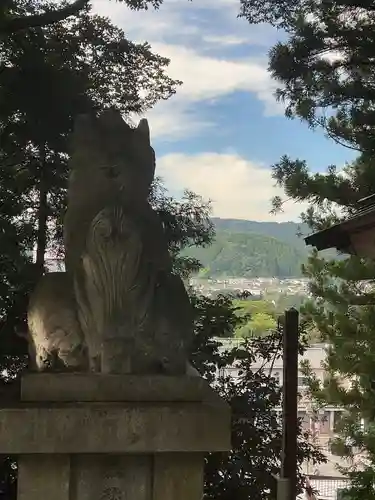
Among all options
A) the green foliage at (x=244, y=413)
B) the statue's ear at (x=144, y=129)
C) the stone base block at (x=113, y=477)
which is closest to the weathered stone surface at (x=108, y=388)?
the stone base block at (x=113, y=477)

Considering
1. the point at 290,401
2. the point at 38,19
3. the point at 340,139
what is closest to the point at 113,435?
the point at 290,401

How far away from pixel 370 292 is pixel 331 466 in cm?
159

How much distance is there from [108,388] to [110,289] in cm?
28

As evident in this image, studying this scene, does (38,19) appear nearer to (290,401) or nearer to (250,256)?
(290,401)

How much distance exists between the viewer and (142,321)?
1.93m

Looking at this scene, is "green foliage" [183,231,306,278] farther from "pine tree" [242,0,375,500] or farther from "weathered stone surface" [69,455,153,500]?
"weathered stone surface" [69,455,153,500]

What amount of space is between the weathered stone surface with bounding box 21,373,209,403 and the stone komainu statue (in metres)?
0.04

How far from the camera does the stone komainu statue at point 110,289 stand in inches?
73.7

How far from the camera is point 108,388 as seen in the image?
181 cm

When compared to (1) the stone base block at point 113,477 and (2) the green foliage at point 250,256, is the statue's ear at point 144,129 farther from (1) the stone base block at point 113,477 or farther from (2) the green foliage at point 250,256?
(2) the green foliage at point 250,256

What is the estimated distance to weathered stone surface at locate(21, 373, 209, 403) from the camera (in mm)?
1789

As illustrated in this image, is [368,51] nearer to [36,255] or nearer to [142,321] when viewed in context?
[36,255]

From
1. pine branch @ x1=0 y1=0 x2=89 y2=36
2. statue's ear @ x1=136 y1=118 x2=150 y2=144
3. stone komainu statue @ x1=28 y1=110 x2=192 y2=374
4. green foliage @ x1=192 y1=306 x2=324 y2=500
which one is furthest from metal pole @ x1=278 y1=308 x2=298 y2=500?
pine branch @ x1=0 y1=0 x2=89 y2=36

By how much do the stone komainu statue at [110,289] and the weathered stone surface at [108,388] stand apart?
4 centimetres
